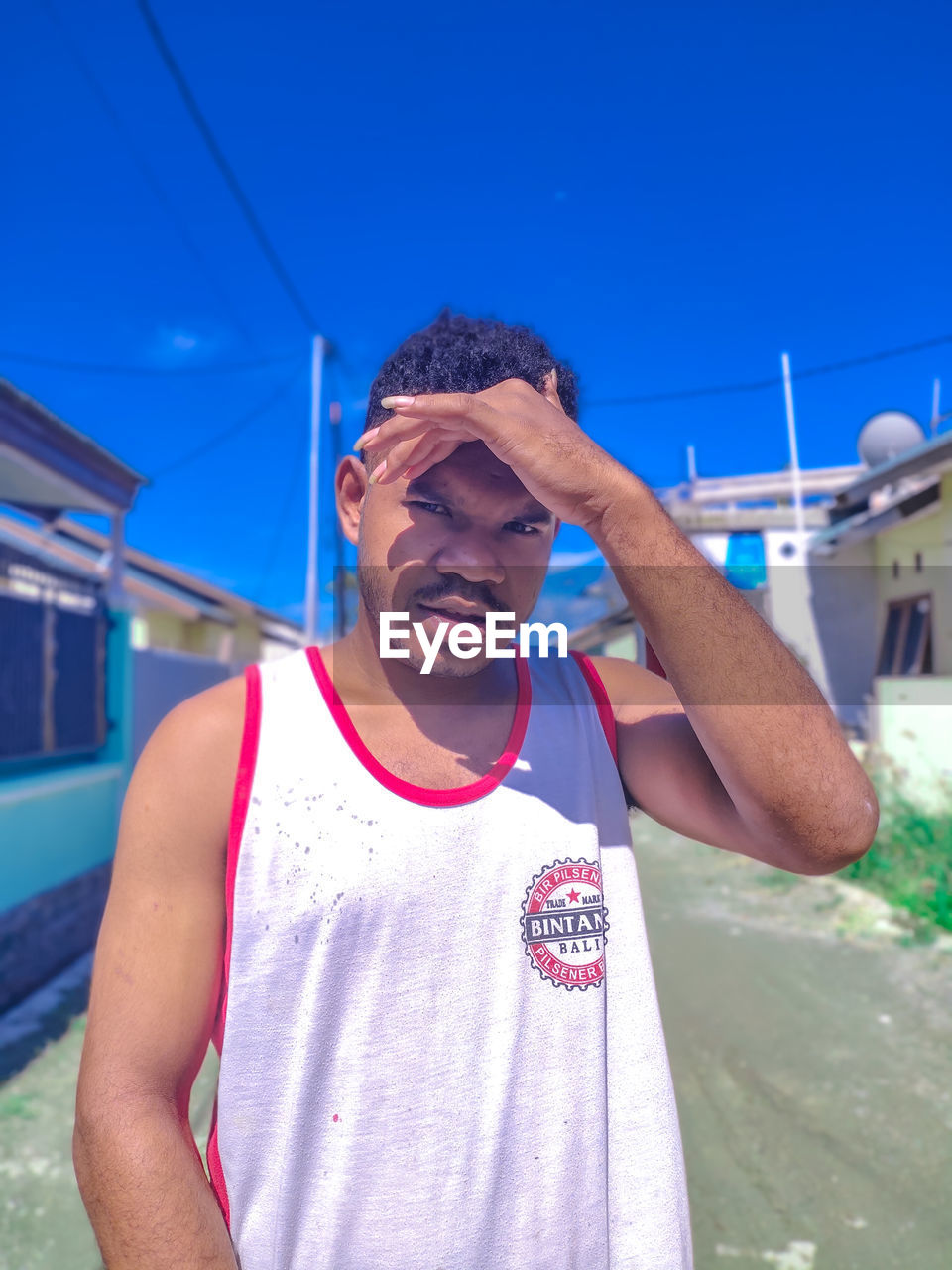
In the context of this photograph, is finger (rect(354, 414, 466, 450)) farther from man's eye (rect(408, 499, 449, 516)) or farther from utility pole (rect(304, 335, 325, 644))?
utility pole (rect(304, 335, 325, 644))

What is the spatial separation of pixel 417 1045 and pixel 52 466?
554 cm

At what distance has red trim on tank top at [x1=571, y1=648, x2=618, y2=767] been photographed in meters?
1.24

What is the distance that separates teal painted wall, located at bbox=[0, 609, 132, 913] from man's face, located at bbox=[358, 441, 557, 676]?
445 centimetres

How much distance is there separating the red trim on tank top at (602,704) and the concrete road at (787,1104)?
2.35m

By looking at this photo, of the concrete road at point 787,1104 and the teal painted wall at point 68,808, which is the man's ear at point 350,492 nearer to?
the concrete road at point 787,1104

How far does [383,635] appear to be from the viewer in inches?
46.6

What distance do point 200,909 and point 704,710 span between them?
65 centimetres

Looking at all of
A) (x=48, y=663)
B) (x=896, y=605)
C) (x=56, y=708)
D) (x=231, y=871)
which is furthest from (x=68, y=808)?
(x=896, y=605)

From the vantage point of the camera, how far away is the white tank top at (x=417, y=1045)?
3.30 ft

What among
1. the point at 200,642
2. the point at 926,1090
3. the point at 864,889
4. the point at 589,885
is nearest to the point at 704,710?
the point at 589,885

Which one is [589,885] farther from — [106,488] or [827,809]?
[106,488]

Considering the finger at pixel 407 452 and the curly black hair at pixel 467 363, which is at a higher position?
the curly black hair at pixel 467 363

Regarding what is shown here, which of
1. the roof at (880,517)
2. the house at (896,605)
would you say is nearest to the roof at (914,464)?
the house at (896,605)

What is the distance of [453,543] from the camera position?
113 centimetres
